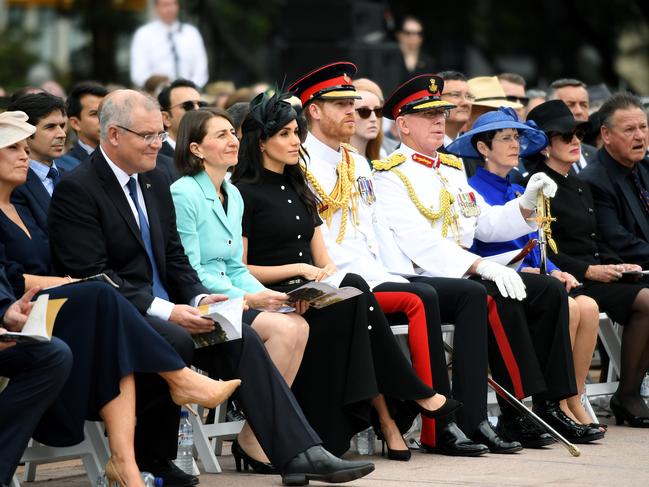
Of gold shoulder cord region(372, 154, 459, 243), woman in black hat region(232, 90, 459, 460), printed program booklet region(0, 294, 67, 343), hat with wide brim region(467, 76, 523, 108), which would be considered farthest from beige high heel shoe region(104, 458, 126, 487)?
hat with wide brim region(467, 76, 523, 108)

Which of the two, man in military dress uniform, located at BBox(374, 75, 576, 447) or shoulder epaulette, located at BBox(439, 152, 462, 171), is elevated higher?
shoulder epaulette, located at BBox(439, 152, 462, 171)

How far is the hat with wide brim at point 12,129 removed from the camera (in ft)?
22.5

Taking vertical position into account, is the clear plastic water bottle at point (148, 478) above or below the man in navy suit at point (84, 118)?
below

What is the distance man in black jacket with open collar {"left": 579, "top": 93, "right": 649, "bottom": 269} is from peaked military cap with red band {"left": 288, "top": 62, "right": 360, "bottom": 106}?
205 centimetres

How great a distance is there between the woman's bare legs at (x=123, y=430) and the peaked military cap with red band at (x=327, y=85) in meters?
2.74

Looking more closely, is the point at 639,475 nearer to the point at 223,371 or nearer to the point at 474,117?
the point at 223,371

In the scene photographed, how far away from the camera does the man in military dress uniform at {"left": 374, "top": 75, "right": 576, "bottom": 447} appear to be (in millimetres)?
8258

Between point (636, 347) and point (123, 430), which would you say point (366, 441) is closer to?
point (123, 430)

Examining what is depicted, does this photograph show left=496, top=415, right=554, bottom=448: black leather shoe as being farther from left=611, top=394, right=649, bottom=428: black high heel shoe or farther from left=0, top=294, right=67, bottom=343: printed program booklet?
left=0, top=294, right=67, bottom=343: printed program booklet

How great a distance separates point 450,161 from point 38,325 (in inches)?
140

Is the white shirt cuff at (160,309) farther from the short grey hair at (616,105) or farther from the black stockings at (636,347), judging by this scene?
the short grey hair at (616,105)

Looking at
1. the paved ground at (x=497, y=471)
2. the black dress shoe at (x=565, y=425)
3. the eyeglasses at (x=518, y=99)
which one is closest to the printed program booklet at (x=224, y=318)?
the paved ground at (x=497, y=471)

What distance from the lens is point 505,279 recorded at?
326 inches

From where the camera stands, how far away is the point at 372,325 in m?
7.64
